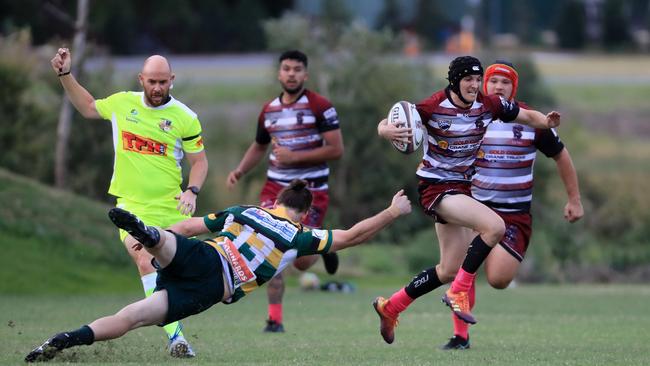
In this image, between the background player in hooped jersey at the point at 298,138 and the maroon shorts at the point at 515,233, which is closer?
the maroon shorts at the point at 515,233

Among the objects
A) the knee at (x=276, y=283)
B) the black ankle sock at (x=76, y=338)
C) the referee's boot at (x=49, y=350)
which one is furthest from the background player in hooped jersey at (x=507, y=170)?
the referee's boot at (x=49, y=350)

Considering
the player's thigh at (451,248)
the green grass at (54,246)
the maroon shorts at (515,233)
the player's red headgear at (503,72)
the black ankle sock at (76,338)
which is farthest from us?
the green grass at (54,246)

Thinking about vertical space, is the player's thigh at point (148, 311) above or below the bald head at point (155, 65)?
below

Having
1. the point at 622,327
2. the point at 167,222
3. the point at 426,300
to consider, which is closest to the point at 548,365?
the point at 167,222

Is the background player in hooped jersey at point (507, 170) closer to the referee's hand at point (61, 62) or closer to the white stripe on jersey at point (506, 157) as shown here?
the white stripe on jersey at point (506, 157)

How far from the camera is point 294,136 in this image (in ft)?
43.3

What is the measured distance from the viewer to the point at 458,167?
34.6 ft

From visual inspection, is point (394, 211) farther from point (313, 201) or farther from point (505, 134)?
point (313, 201)

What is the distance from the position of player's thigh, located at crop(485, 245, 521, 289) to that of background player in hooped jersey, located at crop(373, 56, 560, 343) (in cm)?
66

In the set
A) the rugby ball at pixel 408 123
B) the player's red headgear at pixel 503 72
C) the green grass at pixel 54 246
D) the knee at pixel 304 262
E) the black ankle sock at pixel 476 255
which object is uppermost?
the player's red headgear at pixel 503 72

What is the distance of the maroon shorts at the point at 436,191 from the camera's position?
10445 millimetres

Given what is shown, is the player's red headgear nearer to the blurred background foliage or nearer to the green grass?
the green grass

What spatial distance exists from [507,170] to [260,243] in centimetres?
294

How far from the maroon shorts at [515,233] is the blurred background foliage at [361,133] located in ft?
43.5
